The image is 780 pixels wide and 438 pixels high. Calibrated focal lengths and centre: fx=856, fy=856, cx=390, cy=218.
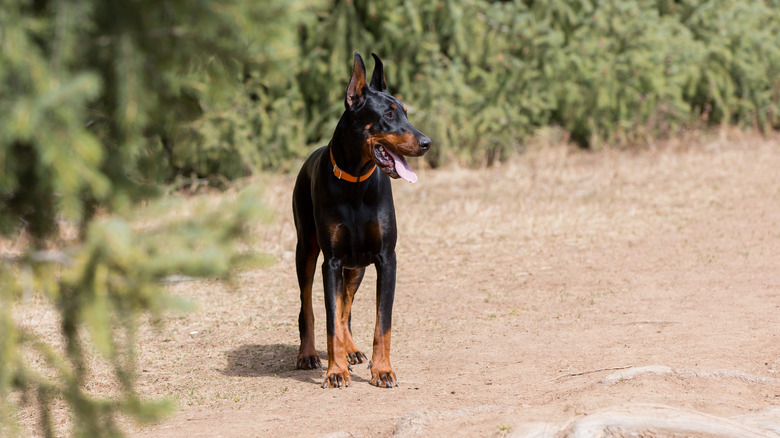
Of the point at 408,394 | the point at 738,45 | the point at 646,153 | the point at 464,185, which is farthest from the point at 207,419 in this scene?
the point at 738,45

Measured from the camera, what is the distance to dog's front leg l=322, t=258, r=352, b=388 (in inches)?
228

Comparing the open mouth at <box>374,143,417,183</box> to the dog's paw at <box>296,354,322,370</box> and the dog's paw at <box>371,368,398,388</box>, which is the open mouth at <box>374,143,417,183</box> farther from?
the dog's paw at <box>296,354,322,370</box>

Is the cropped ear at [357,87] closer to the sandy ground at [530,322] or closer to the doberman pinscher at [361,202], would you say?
the doberman pinscher at [361,202]

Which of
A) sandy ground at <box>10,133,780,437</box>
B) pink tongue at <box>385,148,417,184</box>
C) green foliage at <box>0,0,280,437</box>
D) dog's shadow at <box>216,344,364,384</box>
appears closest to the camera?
green foliage at <box>0,0,280,437</box>

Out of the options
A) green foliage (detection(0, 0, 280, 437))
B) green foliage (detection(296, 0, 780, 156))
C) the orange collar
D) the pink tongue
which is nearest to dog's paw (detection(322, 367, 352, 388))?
the orange collar

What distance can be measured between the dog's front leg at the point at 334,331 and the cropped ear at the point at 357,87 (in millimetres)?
1067

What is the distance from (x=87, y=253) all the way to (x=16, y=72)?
59cm

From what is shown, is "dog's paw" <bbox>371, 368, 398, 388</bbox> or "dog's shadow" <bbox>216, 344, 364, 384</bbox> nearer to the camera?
"dog's paw" <bbox>371, 368, 398, 388</bbox>

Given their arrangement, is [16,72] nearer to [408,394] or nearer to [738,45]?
[408,394]

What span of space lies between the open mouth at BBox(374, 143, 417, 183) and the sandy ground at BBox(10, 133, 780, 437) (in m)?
1.43

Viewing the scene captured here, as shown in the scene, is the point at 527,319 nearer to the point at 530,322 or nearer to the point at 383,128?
the point at 530,322

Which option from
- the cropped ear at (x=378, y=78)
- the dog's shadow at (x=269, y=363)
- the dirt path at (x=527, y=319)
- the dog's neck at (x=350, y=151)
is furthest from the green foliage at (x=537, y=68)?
the dog's neck at (x=350, y=151)

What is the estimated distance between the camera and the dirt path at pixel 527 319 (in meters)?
4.94

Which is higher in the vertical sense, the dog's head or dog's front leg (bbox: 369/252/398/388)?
the dog's head
